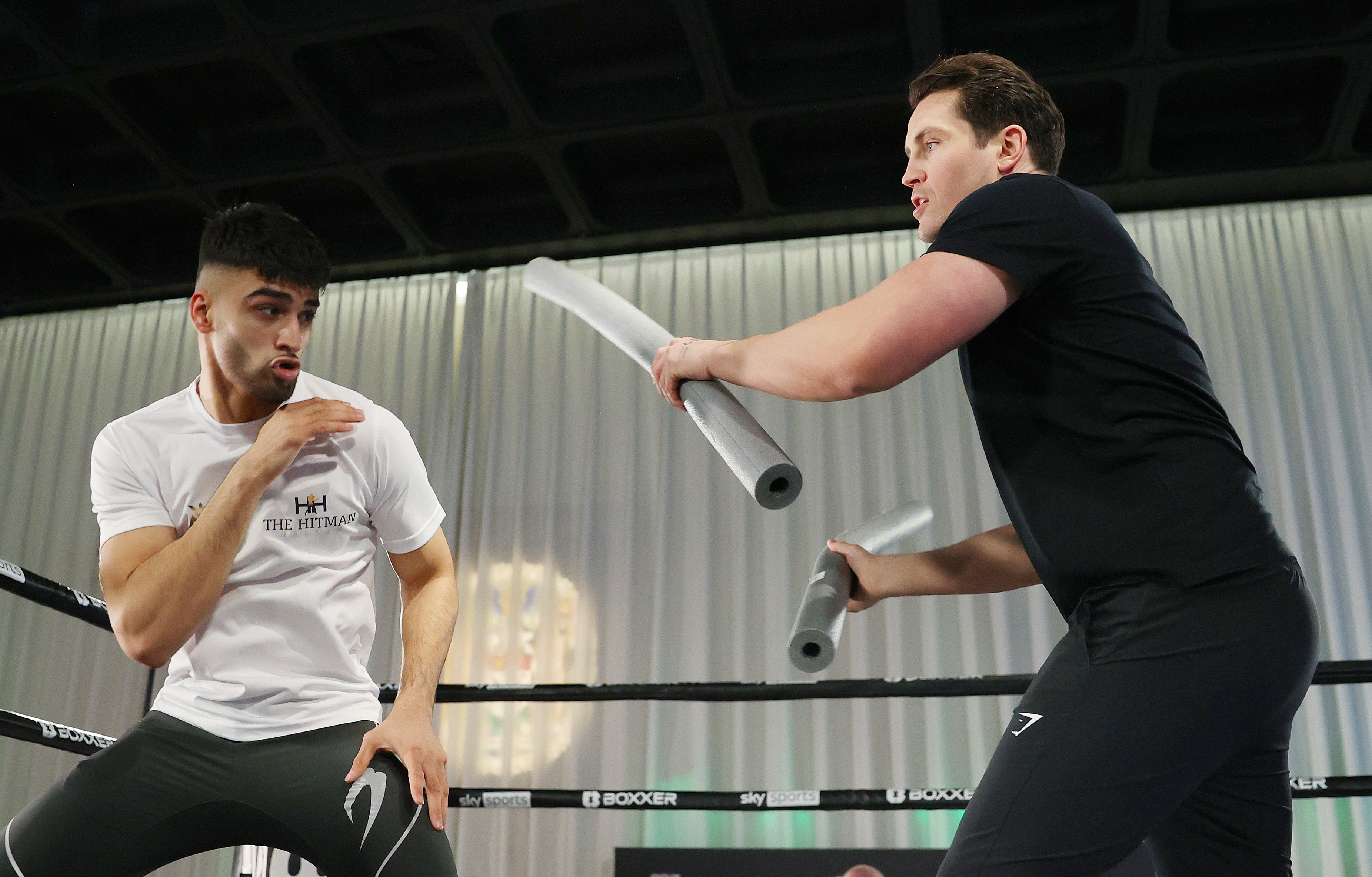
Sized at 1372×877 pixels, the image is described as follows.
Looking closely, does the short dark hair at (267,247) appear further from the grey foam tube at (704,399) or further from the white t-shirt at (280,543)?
the grey foam tube at (704,399)

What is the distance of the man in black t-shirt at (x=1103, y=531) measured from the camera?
100cm

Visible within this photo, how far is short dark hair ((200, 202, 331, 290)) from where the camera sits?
5.49ft

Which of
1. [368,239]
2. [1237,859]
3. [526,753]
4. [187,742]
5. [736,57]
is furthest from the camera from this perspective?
[368,239]

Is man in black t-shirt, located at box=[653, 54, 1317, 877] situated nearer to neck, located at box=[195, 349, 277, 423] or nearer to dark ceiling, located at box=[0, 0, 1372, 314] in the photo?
neck, located at box=[195, 349, 277, 423]

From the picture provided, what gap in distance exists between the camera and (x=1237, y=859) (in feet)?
3.68

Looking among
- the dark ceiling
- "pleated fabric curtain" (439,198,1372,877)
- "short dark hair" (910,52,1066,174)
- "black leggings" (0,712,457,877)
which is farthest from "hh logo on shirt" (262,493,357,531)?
"pleated fabric curtain" (439,198,1372,877)

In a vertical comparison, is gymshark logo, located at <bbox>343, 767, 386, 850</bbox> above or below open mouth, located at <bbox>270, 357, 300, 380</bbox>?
below

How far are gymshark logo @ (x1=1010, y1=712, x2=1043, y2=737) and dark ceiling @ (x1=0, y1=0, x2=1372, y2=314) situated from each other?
3179 millimetres

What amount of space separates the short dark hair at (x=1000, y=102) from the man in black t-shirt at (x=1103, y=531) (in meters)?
0.16

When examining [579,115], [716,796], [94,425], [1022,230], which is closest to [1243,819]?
[1022,230]

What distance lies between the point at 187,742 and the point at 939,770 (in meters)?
3.23

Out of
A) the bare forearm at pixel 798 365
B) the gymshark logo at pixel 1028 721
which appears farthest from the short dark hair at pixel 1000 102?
the gymshark logo at pixel 1028 721

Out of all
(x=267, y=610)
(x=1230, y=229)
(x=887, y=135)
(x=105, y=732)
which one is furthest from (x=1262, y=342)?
(x=105, y=732)

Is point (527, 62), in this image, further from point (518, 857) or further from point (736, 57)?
point (518, 857)
